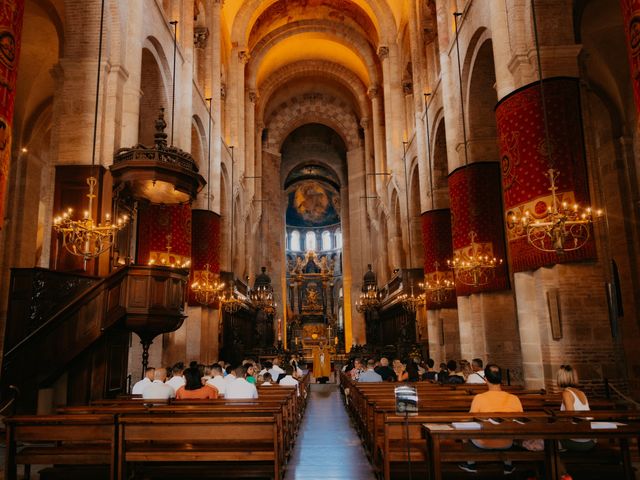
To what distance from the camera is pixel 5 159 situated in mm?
5754

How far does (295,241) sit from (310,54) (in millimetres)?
20676

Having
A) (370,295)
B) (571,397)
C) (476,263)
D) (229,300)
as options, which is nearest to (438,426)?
(571,397)

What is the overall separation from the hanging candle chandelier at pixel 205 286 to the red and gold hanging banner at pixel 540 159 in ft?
30.0

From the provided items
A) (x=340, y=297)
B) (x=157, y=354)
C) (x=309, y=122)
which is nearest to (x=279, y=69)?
(x=309, y=122)

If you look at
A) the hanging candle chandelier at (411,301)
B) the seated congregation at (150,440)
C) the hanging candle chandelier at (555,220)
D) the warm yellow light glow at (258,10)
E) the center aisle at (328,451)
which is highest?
the warm yellow light glow at (258,10)

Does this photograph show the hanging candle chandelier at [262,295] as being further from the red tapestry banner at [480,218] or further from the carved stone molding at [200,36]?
the red tapestry banner at [480,218]

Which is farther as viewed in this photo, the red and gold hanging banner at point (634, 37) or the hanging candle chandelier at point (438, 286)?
the hanging candle chandelier at point (438, 286)

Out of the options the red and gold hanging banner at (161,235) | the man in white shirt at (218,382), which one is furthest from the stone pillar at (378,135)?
the man in white shirt at (218,382)

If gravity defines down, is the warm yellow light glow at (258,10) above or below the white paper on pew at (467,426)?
above

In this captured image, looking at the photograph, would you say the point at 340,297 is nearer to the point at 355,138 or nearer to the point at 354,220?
the point at 354,220

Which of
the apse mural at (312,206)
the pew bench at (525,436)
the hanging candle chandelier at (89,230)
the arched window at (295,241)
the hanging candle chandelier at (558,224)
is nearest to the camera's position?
the pew bench at (525,436)

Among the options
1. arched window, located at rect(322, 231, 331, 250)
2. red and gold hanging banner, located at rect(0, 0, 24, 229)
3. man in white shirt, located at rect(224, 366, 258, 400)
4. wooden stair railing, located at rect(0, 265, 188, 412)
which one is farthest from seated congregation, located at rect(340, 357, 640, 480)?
arched window, located at rect(322, 231, 331, 250)

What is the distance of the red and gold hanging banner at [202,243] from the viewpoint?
626 inches

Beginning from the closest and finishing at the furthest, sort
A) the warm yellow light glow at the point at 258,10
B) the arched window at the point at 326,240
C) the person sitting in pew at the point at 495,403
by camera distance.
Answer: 1. the person sitting in pew at the point at 495,403
2. the warm yellow light glow at the point at 258,10
3. the arched window at the point at 326,240
